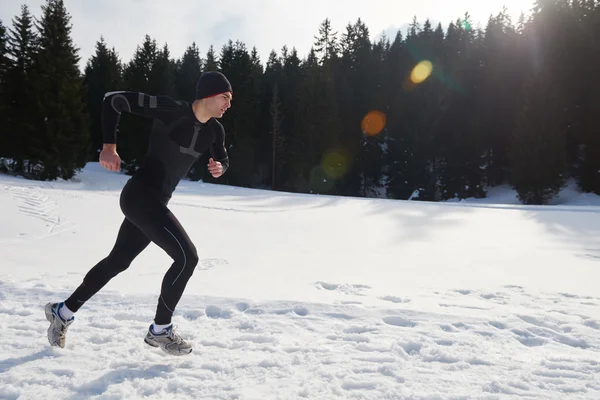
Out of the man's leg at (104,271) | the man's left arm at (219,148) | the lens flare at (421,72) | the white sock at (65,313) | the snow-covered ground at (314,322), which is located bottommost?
the snow-covered ground at (314,322)

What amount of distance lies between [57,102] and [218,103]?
1058 inches

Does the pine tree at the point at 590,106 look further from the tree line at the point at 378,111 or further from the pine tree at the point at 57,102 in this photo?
the pine tree at the point at 57,102

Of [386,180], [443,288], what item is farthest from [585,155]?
[443,288]

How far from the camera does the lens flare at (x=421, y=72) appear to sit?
40.5 m

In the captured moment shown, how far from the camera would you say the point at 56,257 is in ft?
20.4

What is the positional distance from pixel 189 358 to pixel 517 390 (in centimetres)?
220

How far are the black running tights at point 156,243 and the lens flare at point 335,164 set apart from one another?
113ft

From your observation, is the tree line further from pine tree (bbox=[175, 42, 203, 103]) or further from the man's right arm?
the man's right arm

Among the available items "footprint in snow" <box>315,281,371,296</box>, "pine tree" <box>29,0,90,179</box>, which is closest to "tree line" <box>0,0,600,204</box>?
"pine tree" <box>29,0,90,179</box>

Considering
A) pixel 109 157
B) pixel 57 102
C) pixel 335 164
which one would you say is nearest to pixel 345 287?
pixel 109 157

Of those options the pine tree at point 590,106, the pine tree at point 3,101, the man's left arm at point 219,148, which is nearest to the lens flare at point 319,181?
the pine tree at point 590,106

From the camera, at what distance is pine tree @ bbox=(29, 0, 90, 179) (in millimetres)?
24797

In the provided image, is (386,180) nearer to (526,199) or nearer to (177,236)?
(526,199)

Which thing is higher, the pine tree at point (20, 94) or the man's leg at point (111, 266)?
the pine tree at point (20, 94)
